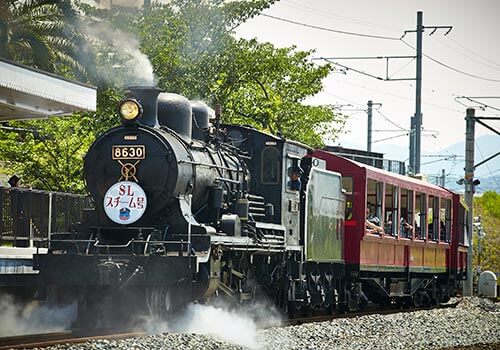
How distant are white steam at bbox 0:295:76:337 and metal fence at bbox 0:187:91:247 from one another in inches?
117

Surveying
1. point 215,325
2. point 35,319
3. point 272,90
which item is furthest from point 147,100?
point 272,90

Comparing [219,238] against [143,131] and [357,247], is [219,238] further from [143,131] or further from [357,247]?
[357,247]

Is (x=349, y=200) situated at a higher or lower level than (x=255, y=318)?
higher

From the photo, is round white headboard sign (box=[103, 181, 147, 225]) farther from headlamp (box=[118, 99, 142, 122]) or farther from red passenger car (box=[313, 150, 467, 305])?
red passenger car (box=[313, 150, 467, 305])

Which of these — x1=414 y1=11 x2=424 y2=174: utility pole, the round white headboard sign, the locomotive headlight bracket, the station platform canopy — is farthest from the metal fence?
x1=414 y1=11 x2=424 y2=174: utility pole

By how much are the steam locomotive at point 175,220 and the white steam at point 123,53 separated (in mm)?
1997

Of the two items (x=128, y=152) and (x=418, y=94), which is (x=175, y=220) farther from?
(x=418, y=94)

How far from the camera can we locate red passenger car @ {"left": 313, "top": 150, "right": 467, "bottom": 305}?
22.9m

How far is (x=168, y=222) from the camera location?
52.1ft

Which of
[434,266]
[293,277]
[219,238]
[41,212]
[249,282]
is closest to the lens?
[219,238]

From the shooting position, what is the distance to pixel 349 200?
75.7 feet

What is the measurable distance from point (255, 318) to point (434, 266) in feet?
39.5

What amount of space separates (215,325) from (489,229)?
5789cm

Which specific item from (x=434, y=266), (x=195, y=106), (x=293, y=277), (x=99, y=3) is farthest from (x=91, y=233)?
(x=434, y=266)
